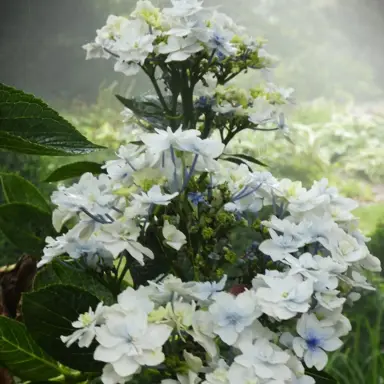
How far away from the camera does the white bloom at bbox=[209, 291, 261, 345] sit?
0.36m

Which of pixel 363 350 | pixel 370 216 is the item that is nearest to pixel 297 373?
pixel 363 350

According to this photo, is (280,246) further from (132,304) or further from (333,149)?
(333,149)

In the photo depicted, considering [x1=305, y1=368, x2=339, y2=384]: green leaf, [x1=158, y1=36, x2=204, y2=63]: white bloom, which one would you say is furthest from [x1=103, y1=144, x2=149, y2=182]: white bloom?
[x1=305, y1=368, x2=339, y2=384]: green leaf

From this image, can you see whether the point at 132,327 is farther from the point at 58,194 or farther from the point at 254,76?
the point at 254,76

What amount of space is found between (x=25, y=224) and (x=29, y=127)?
23 cm

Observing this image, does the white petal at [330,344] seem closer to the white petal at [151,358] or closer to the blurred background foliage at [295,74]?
the white petal at [151,358]

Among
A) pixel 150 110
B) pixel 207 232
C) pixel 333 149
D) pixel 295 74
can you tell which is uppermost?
pixel 295 74

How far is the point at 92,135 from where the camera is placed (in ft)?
3.84

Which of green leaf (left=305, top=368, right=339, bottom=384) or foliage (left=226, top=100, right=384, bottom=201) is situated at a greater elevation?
foliage (left=226, top=100, right=384, bottom=201)

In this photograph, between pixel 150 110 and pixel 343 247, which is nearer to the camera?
pixel 343 247

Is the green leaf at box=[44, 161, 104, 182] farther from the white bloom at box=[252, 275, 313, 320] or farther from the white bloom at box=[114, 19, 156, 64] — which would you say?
the white bloom at box=[252, 275, 313, 320]

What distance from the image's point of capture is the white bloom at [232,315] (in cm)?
36

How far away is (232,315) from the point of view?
36 centimetres

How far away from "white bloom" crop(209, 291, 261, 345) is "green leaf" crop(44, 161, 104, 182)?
0.91 feet
